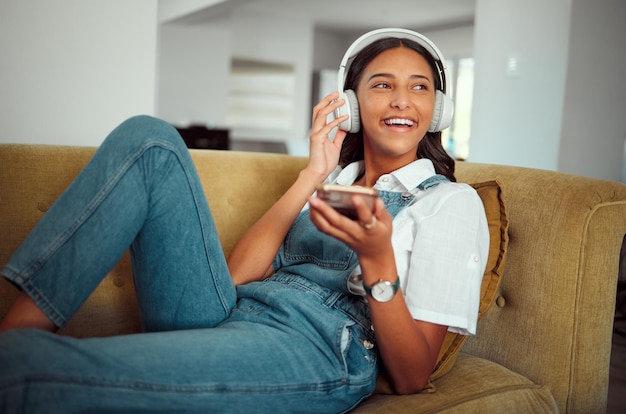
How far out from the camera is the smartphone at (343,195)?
0.93 metres

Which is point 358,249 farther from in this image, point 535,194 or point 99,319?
point 99,319

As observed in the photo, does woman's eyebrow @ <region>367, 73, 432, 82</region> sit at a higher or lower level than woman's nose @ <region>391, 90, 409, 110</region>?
higher

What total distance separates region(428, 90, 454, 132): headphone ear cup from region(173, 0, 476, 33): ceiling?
22.7ft

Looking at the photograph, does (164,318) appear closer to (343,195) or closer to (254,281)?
(254,281)

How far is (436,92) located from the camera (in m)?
1.48

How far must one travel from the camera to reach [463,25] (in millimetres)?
9969

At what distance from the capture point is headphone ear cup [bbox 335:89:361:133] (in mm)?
1505

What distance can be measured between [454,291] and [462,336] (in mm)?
182

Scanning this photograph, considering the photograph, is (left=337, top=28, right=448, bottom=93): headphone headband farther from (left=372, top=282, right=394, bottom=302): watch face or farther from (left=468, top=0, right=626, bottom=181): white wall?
(left=468, top=0, right=626, bottom=181): white wall

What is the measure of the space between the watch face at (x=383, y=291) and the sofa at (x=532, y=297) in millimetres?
241

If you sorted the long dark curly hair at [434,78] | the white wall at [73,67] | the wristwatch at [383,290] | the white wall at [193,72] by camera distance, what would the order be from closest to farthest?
the wristwatch at [383,290] < the long dark curly hair at [434,78] < the white wall at [73,67] < the white wall at [193,72]

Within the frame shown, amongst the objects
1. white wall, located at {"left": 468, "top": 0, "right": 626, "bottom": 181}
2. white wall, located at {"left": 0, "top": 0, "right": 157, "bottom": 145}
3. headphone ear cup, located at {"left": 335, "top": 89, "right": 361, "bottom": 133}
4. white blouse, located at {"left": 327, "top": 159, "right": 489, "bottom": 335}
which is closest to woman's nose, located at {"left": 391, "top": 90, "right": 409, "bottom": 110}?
headphone ear cup, located at {"left": 335, "top": 89, "right": 361, "bottom": 133}

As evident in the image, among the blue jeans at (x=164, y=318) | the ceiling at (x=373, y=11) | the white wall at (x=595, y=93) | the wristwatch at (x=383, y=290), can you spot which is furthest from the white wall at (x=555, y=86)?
the ceiling at (x=373, y=11)

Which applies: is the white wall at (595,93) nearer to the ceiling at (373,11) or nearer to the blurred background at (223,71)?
the blurred background at (223,71)
